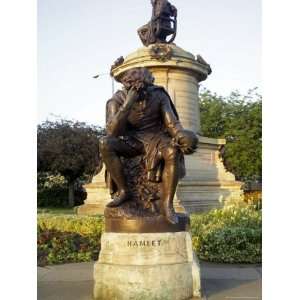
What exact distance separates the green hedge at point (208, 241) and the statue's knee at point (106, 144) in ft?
13.5

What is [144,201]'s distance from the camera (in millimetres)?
5914

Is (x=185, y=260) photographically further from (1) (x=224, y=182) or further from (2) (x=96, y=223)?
(1) (x=224, y=182)

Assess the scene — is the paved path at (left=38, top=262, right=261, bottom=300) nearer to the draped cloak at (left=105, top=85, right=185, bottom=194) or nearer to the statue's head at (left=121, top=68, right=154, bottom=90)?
the draped cloak at (left=105, top=85, right=185, bottom=194)

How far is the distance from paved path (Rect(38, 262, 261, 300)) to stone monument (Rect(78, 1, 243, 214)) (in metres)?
8.74

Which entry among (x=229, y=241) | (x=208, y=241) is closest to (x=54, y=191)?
(x=208, y=241)

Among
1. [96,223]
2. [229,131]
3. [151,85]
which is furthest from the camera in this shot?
[229,131]

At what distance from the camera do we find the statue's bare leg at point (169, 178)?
18.6ft

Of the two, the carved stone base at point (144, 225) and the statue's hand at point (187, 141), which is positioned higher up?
the statue's hand at point (187, 141)

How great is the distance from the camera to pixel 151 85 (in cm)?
586

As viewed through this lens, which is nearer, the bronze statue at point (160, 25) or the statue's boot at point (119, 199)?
the statue's boot at point (119, 199)

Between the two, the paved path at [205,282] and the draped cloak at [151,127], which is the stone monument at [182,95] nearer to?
the paved path at [205,282]

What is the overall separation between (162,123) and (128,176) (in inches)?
31.1

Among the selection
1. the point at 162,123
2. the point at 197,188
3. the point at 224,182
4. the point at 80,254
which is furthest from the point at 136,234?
the point at 224,182

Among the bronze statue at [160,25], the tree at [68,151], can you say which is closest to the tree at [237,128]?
the tree at [68,151]
